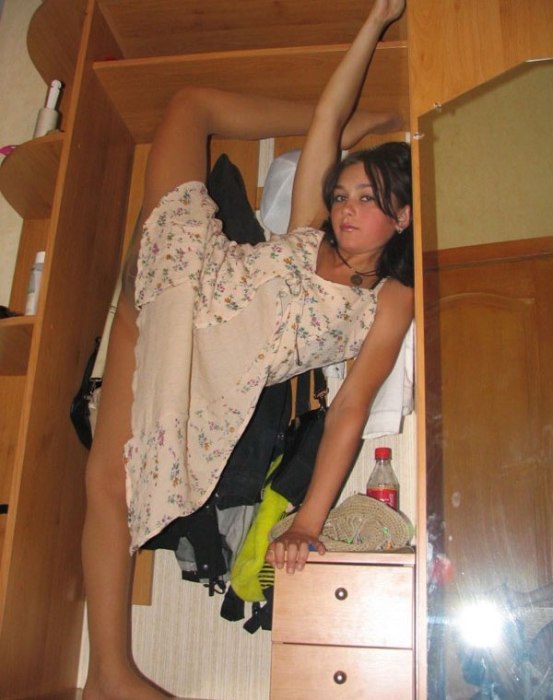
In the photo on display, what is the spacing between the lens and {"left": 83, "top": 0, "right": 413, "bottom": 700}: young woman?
4.25 ft

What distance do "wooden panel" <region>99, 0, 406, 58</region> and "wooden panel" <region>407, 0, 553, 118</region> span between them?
0.28 m

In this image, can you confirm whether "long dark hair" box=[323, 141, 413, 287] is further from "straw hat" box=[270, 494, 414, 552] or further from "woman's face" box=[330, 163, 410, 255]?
"straw hat" box=[270, 494, 414, 552]

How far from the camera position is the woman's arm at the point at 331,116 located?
61.7 inches

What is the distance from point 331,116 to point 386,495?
886mm

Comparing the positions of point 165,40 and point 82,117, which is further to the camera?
point 165,40

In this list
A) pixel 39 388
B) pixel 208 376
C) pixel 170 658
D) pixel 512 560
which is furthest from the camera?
pixel 170 658

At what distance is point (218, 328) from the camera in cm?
139

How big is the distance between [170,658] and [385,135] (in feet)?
4.91

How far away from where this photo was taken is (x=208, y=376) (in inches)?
54.7

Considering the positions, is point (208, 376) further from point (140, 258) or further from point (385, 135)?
point (385, 135)

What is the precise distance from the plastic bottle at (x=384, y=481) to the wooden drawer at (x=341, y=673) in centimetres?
35

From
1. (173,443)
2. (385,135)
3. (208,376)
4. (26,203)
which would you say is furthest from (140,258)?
(385,135)

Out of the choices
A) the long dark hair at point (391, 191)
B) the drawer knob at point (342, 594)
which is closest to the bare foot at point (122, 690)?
the drawer knob at point (342, 594)

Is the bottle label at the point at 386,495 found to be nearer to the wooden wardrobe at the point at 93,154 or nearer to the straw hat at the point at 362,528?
the straw hat at the point at 362,528
